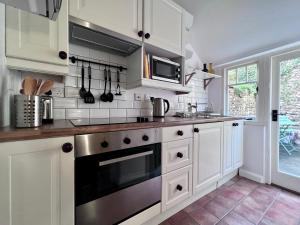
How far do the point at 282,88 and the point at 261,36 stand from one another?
75 centimetres

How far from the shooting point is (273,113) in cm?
210

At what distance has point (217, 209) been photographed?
5.23 feet

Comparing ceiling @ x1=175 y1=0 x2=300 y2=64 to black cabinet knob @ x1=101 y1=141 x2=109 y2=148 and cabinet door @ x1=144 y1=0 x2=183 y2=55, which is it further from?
black cabinet knob @ x1=101 y1=141 x2=109 y2=148

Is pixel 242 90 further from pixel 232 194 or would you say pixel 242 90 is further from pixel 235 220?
pixel 235 220

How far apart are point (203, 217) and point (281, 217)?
0.77 m

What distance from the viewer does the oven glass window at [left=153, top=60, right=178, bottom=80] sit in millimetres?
1590

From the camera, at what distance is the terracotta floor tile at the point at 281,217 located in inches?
55.6

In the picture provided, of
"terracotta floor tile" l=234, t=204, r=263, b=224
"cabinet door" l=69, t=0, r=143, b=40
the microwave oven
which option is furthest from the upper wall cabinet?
"terracotta floor tile" l=234, t=204, r=263, b=224

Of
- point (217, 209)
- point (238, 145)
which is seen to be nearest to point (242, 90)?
point (238, 145)

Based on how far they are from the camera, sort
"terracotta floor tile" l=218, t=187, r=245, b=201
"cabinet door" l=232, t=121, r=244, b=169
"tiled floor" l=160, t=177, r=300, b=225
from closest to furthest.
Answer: "tiled floor" l=160, t=177, r=300, b=225 < "terracotta floor tile" l=218, t=187, r=245, b=201 < "cabinet door" l=232, t=121, r=244, b=169

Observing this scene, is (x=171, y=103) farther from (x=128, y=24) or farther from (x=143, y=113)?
(x=128, y=24)

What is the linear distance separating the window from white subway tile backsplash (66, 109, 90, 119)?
2295mm

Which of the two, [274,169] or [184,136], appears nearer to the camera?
[184,136]

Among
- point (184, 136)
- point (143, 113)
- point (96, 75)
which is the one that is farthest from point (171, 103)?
point (96, 75)
